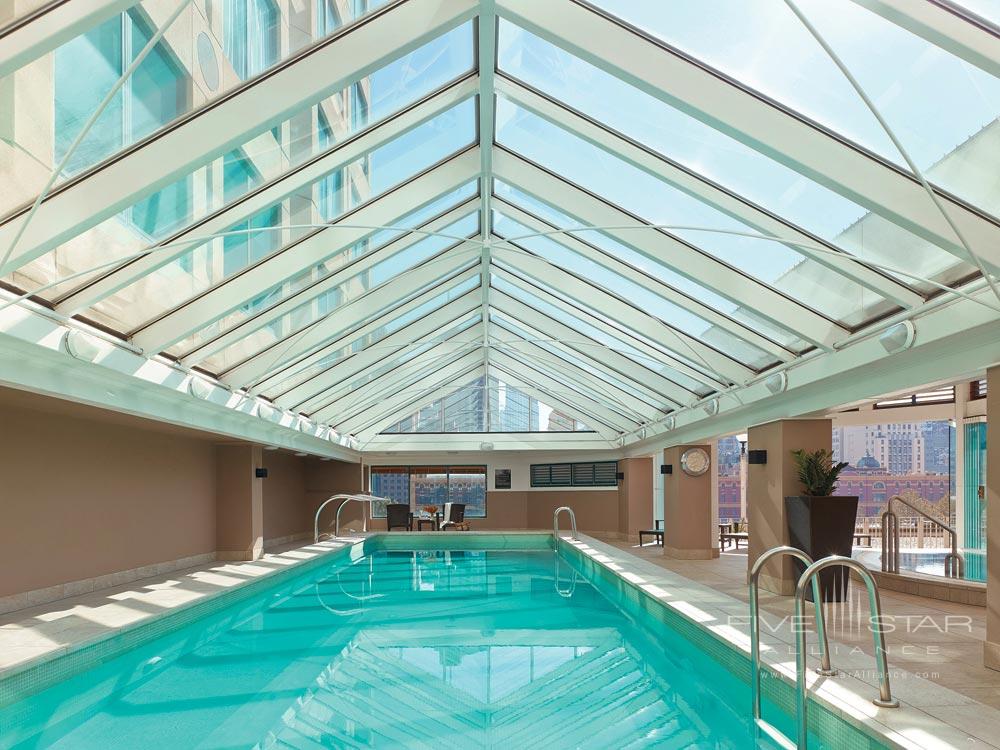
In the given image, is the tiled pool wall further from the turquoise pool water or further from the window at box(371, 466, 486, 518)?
the window at box(371, 466, 486, 518)

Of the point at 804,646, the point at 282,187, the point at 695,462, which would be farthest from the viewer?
the point at 695,462

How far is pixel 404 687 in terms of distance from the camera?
6410 mm

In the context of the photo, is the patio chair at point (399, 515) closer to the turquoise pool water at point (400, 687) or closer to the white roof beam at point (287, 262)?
the turquoise pool water at point (400, 687)

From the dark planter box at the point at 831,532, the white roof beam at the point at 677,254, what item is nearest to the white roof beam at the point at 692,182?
the white roof beam at the point at 677,254

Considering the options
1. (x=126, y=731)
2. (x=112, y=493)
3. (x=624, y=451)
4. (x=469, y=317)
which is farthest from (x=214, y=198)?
(x=624, y=451)

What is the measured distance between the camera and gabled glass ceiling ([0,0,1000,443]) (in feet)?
16.3

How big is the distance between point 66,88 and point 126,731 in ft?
12.6

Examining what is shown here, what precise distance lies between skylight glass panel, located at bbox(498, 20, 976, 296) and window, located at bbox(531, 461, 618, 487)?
601 inches

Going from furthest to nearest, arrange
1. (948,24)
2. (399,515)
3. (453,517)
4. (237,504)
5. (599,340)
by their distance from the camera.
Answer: (453,517) → (399,515) → (237,504) → (599,340) → (948,24)

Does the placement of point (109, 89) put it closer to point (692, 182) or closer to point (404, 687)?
point (692, 182)

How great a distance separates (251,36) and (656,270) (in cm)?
464

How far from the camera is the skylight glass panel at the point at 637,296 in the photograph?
377 inches

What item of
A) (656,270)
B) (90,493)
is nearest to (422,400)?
(90,493)

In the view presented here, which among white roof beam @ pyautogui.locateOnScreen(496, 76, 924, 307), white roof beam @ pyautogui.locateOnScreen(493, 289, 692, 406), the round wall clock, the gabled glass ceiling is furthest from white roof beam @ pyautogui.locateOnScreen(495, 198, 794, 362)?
the round wall clock
